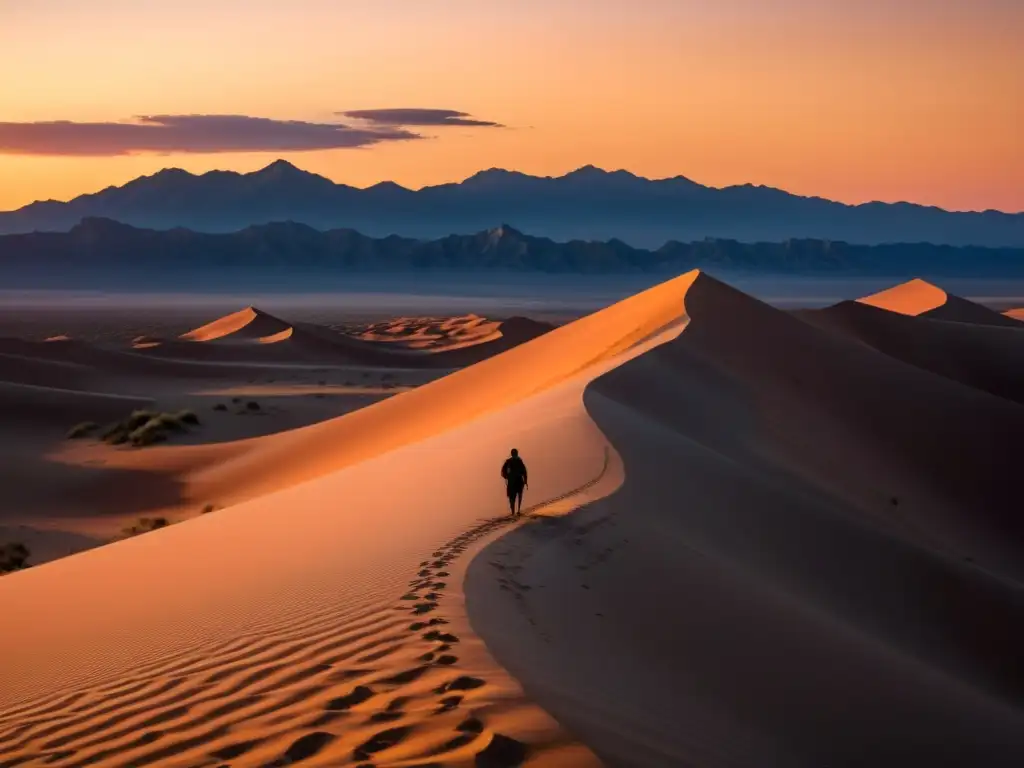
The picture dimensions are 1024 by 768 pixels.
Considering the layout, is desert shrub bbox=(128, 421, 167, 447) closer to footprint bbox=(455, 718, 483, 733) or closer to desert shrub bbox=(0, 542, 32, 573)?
desert shrub bbox=(0, 542, 32, 573)

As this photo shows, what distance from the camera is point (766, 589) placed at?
1034 cm

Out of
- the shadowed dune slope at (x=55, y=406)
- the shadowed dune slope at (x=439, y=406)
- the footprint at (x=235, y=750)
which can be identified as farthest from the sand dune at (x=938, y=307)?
the footprint at (x=235, y=750)

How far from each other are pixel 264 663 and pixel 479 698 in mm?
1479

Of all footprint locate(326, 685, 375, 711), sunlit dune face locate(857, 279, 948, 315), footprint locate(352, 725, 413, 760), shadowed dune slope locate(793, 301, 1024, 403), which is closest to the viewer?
footprint locate(352, 725, 413, 760)

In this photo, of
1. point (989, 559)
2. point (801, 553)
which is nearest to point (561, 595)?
point (801, 553)

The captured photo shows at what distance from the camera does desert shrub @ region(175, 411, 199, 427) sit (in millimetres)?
32625

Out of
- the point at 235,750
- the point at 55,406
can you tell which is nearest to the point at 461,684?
the point at 235,750

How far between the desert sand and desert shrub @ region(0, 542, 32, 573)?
3.51 m

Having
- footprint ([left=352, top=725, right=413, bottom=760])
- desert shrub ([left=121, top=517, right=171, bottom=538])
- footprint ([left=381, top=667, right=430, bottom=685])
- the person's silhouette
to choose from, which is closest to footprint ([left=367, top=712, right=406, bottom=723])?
footprint ([left=352, top=725, right=413, bottom=760])

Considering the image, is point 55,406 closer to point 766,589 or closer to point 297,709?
point 766,589

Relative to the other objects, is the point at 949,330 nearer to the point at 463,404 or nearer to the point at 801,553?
the point at 463,404

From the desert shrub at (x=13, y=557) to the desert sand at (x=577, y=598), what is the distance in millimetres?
3505

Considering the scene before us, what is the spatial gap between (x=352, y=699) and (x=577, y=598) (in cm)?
284

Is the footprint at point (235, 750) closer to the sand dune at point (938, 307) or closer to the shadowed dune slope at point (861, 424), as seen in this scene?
the shadowed dune slope at point (861, 424)
